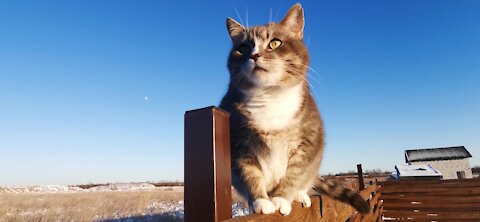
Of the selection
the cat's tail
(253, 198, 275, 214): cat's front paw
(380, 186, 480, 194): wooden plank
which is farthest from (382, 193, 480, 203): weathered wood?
(253, 198, 275, 214): cat's front paw

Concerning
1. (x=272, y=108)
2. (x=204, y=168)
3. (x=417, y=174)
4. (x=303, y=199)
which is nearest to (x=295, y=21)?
(x=272, y=108)

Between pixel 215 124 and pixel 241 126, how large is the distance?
102 cm

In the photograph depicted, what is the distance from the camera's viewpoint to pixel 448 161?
107ft

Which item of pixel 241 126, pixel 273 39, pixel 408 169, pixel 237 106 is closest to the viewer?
pixel 241 126

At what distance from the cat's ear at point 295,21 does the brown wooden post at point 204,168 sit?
5.53 ft

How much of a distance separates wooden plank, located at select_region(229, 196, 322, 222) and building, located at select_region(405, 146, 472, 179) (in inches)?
1413

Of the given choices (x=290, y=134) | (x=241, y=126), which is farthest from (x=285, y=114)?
(x=241, y=126)

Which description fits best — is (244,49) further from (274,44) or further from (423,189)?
(423,189)

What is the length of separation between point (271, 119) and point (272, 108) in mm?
81

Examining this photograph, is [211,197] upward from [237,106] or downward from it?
downward

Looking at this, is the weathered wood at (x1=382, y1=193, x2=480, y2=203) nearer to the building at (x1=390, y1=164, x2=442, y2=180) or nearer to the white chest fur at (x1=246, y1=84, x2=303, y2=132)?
the white chest fur at (x1=246, y1=84, x2=303, y2=132)

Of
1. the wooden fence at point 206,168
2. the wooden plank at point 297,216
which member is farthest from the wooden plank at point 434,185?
the wooden fence at point 206,168

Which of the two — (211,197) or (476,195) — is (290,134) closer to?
(211,197)

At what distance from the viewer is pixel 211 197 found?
925 millimetres
